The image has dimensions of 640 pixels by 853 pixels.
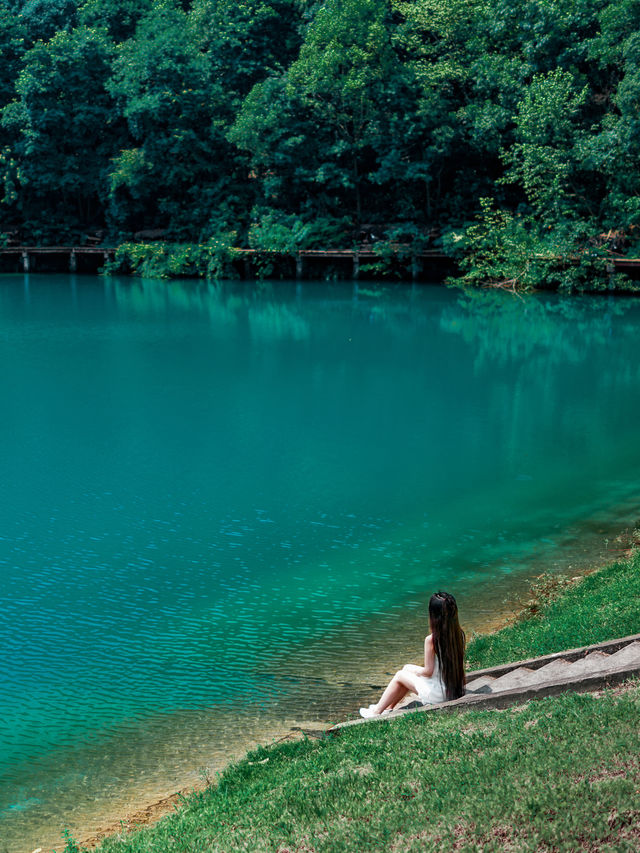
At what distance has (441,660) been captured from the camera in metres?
5.55

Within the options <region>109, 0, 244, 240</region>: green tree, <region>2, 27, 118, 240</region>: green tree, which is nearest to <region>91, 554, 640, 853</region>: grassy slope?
<region>109, 0, 244, 240</region>: green tree

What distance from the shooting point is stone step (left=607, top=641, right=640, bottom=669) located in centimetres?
552

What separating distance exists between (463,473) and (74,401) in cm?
843

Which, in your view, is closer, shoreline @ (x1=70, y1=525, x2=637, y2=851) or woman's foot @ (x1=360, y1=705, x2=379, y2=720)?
shoreline @ (x1=70, y1=525, x2=637, y2=851)

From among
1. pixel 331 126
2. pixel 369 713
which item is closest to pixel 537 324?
pixel 331 126

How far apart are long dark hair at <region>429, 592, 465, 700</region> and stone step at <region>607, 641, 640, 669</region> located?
929 mm

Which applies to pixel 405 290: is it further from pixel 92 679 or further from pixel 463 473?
pixel 92 679

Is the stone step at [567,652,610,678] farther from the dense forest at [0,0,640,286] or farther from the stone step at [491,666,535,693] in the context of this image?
the dense forest at [0,0,640,286]

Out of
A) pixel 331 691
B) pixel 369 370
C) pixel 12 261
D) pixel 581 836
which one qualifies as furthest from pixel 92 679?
pixel 12 261

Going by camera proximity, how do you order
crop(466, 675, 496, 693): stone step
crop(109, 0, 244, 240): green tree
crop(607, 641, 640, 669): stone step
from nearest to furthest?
1. crop(607, 641, 640, 669): stone step
2. crop(466, 675, 496, 693): stone step
3. crop(109, 0, 244, 240): green tree

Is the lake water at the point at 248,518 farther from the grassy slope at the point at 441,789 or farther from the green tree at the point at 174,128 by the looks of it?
the green tree at the point at 174,128

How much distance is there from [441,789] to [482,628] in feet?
13.8

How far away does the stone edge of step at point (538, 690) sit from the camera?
5180 millimetres

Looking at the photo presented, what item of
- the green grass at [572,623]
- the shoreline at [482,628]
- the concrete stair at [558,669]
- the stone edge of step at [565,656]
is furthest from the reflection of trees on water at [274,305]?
the concrete stair at [558,669]
